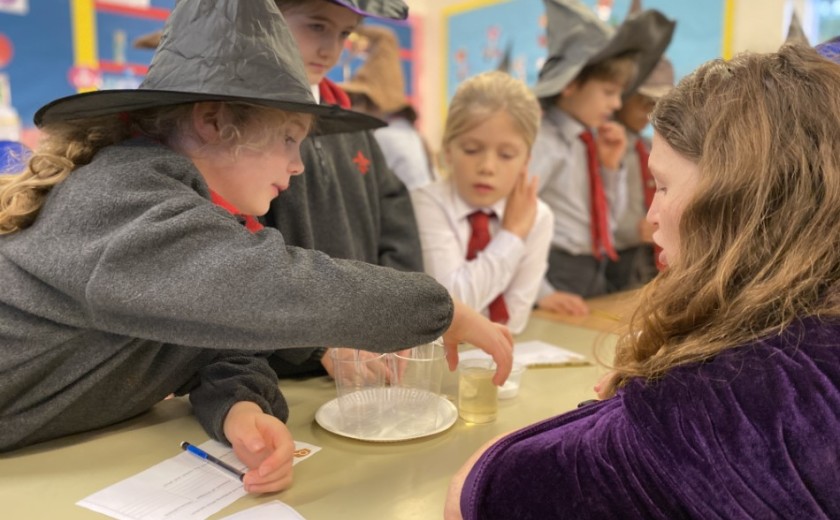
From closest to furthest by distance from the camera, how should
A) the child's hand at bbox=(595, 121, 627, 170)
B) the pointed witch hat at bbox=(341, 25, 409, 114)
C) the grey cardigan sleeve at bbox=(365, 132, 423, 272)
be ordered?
1. the grey cardigan sleeve at bbox=(365, 132, 423, 272)
2. the child's hand at bbox=(595, 121, 627, 170)
3. the pointed witch hat at bbox=(341, 25, 409, 114)

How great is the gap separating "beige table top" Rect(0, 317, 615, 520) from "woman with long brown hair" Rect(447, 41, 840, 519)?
11 cm

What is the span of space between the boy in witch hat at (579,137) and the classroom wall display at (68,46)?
1605mm

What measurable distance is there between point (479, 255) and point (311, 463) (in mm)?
758

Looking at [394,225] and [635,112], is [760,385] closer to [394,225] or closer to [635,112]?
[394,225]

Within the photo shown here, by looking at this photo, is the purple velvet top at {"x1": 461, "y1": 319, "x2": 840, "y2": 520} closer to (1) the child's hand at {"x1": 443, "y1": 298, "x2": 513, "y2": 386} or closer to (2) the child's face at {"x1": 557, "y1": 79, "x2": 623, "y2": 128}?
(1) the child's hand at {"x1": 443, "y1": 298, "x2": 513, "y2": 386}

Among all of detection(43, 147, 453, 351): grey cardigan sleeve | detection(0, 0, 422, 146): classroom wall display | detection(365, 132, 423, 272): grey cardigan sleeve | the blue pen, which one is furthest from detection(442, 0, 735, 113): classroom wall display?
the blue pen

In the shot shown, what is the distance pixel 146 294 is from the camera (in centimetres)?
70

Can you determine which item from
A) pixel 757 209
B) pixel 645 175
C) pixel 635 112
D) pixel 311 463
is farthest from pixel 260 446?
pixel 635 112

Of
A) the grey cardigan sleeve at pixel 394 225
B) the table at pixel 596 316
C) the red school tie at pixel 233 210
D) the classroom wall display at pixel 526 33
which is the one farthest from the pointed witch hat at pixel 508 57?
the red school tie at pixel 233 210

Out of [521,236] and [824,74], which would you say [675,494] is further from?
[521,236]

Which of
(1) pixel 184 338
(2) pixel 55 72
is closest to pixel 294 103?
(1) pixel 184 338

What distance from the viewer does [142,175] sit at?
2.50ft

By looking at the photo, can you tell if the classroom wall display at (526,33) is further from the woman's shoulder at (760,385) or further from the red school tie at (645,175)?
the woman's shoulder at (760,385)

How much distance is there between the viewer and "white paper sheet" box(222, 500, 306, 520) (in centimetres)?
70
